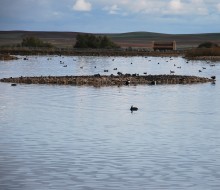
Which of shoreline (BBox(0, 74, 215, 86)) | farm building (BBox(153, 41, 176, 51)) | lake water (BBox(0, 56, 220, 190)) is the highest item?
farm building (BBox(153, 41, 176, 51))

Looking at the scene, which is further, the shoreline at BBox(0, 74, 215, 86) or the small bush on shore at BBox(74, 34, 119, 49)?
the small bush on shore at BBox(74, 34, 119, 49)

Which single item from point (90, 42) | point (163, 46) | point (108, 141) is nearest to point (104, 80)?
point (108, 141)

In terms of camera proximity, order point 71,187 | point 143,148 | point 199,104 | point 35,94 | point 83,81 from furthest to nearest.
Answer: point 83,81
point 35,94
point 199,104
point 143,148
point 71,187

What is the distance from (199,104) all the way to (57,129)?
43.2 ft

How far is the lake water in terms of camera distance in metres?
17.3

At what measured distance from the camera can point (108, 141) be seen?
77.0 ft

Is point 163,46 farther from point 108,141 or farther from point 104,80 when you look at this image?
point 108,141

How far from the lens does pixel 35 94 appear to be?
1639 inches

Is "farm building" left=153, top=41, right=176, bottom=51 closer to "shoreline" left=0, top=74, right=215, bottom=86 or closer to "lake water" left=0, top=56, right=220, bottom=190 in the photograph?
"shoreline" left=0, top=74, right=215, bottom=86

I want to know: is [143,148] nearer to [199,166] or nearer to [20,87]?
[199,166]

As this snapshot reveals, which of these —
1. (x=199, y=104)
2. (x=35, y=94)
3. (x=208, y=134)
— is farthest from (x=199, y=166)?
(x=35, y=94)

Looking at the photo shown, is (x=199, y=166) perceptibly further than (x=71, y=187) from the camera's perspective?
Yes

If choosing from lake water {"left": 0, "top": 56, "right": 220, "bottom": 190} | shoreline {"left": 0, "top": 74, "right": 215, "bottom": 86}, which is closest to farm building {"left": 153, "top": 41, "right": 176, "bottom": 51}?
shoreline {"left": 0, "top": 74, "right": 215, "bottom": 86}

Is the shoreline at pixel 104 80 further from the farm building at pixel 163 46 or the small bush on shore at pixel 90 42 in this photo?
the farm building at pixel 163 46
